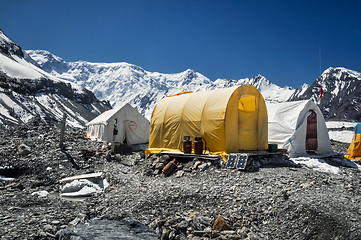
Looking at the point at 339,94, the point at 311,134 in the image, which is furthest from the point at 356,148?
the point at 339,94

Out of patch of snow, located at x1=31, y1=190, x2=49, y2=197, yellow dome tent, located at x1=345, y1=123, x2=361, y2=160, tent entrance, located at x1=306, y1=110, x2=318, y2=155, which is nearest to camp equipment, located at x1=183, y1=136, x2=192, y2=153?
patch of snow, located at x1=31, y1=190, x2=49, y2=197

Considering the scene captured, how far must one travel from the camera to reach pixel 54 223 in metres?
5.71

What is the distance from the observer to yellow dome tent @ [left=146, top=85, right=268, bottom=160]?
9961 millimetres

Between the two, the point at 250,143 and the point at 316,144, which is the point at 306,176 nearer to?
the point at 250,143

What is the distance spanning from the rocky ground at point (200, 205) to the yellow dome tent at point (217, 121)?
61.2 inches

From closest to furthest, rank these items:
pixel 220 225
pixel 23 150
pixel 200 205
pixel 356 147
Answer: pixel 220 225, pixel 200 205, pixel 23 150, pixel 356 147

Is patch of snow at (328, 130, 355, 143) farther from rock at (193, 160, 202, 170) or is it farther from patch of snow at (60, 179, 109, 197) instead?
patch of snow at (60, 179, 109, 197)

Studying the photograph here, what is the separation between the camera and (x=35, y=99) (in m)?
61.8

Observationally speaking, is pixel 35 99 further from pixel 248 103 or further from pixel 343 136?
pixel 343 136

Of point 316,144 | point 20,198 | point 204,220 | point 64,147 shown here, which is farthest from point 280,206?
point 64,147

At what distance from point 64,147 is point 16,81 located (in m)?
65.1

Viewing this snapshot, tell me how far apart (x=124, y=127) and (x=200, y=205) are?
48.9 feet

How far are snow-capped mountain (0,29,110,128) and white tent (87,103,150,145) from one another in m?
23.4

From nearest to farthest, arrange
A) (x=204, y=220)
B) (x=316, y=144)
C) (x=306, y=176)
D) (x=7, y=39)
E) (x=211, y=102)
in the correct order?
1. (x=204, y=220)
2. (x=306, y=176)
3. (x=211, y=102)
4. (x=316, y=144)
5. (x=7, y=39)
